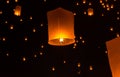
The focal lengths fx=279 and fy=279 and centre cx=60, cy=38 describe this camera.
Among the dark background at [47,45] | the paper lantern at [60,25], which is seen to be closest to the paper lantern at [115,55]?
the paper lantern at [60,25]

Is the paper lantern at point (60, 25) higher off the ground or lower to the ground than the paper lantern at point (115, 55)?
higher

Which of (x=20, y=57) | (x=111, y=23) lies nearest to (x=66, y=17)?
(x=20, y=57)

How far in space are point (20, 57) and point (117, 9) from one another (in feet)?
5.76

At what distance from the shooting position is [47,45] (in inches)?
170

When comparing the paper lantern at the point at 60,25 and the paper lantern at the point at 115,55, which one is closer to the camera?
the paper lantern at the point at 115,55

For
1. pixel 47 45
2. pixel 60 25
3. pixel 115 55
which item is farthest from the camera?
pixel 47 45

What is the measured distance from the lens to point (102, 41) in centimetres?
447

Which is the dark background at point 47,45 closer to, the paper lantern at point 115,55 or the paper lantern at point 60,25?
the paper lantern at point 60,25

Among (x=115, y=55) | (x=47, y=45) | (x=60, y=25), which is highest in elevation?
(x=60, y=25)

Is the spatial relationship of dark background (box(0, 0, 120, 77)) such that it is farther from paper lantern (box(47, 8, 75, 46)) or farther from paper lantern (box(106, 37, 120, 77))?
paper lantern (box(106, 37, 120, 77))

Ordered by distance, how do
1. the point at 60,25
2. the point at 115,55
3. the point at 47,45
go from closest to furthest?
the point at 115,55 → the point at 60,25 → the point at 47,45

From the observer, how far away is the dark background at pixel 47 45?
4184 mm

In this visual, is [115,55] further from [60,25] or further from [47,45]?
[47,45]

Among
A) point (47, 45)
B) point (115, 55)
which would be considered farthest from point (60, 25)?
point (47, 45)
